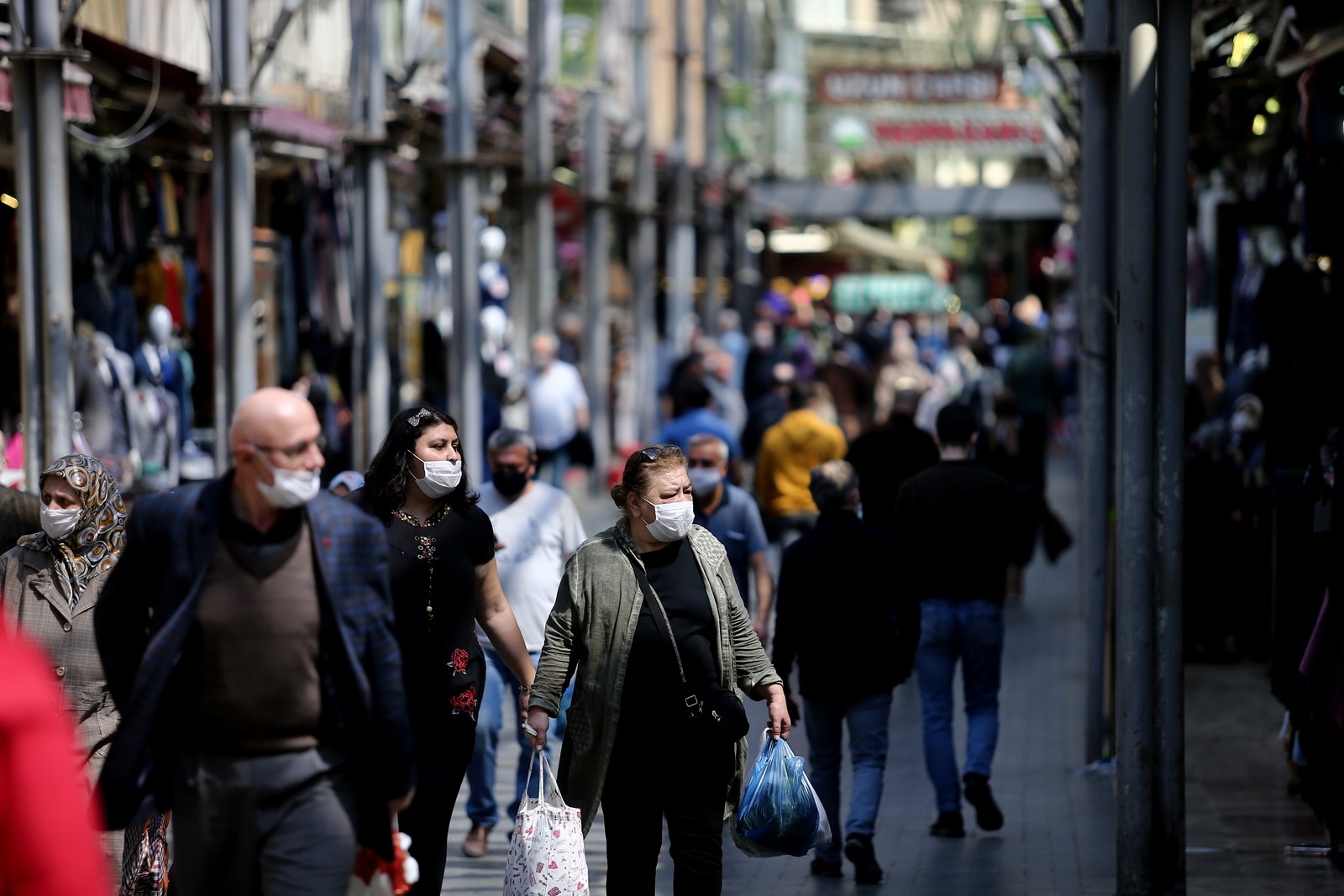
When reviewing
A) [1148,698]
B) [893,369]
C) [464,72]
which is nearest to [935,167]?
[893,369]

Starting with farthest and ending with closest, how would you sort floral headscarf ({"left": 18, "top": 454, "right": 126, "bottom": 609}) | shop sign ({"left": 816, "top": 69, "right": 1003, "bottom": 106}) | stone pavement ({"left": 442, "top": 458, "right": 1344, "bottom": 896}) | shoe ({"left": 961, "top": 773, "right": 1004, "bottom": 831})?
shop sign ({"left": 816, "top": 69, "right": 1003, "bottom": 106}) → shoe ({"left": 961, "top": 773, "right": 1004, "bottom": 831}) → stone pavement ({"left": 442, "top": 458, "right": 1344, "bottom": 896}) → floral headscarf ({"left": 18, "top": 454, "right": 126, "bottom": 609})

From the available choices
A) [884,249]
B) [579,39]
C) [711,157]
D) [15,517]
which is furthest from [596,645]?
[884,249]

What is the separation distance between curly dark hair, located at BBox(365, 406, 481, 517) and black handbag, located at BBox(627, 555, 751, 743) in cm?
59

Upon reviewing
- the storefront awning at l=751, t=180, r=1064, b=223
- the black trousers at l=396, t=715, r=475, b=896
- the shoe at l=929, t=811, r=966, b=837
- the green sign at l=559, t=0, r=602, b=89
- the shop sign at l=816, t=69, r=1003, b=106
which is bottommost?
the shoe at l=929, t=811, r=966, b=837

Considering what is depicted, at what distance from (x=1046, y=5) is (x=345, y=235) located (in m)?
6.63

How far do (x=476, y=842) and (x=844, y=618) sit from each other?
1799mm

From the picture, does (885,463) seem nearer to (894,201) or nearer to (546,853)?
(546,853)

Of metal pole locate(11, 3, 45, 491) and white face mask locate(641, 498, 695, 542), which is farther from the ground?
metal pole locate(11, 3, 45, 491)

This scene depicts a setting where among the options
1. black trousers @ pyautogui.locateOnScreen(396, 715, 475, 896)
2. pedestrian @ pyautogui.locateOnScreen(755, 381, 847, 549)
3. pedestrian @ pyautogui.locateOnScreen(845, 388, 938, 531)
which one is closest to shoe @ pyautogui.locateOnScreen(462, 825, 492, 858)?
black trousers @ pyautogui.locateOnScreen(396, 715, 475, 896)

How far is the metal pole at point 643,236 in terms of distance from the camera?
2592 cm

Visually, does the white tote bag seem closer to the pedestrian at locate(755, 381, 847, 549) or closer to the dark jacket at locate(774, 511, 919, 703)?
the dark jacket at locate(774, 511, 919, 703)

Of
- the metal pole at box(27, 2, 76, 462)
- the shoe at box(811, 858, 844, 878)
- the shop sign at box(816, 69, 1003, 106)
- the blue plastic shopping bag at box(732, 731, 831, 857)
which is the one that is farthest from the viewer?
the shop sign at box(816, 69, 1003, 106)

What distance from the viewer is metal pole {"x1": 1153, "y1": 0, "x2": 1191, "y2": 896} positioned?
731 centimetres

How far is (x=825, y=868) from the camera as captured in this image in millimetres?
8328
